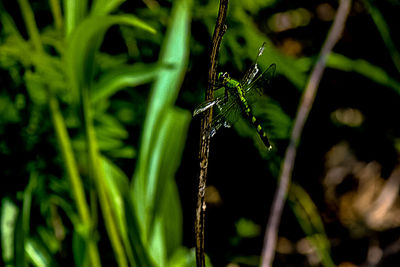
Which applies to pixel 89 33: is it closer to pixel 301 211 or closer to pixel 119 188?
pixel 119 188

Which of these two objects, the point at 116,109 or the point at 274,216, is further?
the point at 116,109

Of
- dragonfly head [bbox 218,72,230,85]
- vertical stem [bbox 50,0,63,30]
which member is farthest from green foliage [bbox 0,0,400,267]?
dragonfly head [bbox 218,72,230,85]

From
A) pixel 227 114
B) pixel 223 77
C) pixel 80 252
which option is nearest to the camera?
pixel 223 77

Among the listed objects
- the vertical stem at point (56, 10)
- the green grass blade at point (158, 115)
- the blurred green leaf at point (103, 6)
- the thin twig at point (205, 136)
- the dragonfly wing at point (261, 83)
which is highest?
the vertical stem at point (56, 10)

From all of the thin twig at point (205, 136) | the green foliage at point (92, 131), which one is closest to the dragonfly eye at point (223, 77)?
the thin twig at point (205, 136)

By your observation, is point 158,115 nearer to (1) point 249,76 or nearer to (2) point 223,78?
(1) point 249,76

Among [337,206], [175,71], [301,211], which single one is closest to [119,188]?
[175,71]

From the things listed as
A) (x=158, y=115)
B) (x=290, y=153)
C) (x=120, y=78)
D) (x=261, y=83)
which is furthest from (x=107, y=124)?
(x=261, y=83)

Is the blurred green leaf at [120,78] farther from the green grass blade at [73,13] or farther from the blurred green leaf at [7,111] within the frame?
the blurred green leaf at [7,111]

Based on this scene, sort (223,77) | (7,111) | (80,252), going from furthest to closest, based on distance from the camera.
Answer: (7,111) < (80,252) < (223,77)
